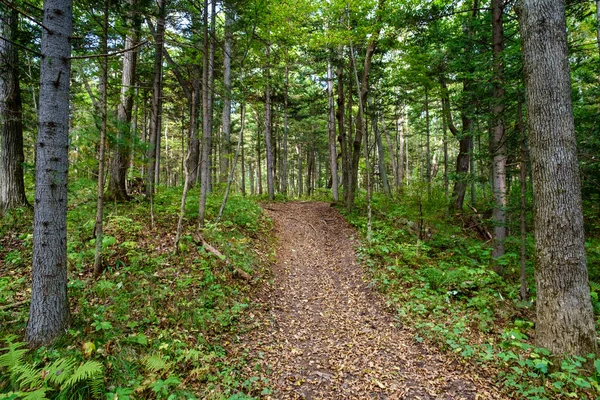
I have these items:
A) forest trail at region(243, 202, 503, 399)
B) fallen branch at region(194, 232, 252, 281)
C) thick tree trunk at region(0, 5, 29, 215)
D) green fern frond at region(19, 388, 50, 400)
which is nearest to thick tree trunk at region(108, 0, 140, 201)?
thick tree trunk at region(0, 5, 29, 215)

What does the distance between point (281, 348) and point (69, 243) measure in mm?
4706

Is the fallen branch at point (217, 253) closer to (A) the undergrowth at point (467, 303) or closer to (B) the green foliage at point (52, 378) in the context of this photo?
(A) the undergrowth at point (467, 303)

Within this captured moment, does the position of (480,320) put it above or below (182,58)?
below

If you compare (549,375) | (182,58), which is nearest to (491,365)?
(549,375)

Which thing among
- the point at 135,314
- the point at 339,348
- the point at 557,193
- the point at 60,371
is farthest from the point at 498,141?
the point at 60,371

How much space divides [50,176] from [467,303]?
699cm

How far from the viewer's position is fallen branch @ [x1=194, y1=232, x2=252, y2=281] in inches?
256

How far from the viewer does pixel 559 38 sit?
401 cm

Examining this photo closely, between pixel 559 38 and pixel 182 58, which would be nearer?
pixel 559 38

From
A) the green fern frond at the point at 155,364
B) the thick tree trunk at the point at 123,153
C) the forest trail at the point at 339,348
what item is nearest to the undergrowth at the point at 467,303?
the forest trail at the point at 339,348

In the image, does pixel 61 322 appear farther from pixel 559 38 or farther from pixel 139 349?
pixel 559 38

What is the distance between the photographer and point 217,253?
6.83 m

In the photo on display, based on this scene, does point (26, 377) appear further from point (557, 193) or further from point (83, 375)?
point (557, 193)

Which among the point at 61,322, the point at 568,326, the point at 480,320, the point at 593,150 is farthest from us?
the point at 593,150
